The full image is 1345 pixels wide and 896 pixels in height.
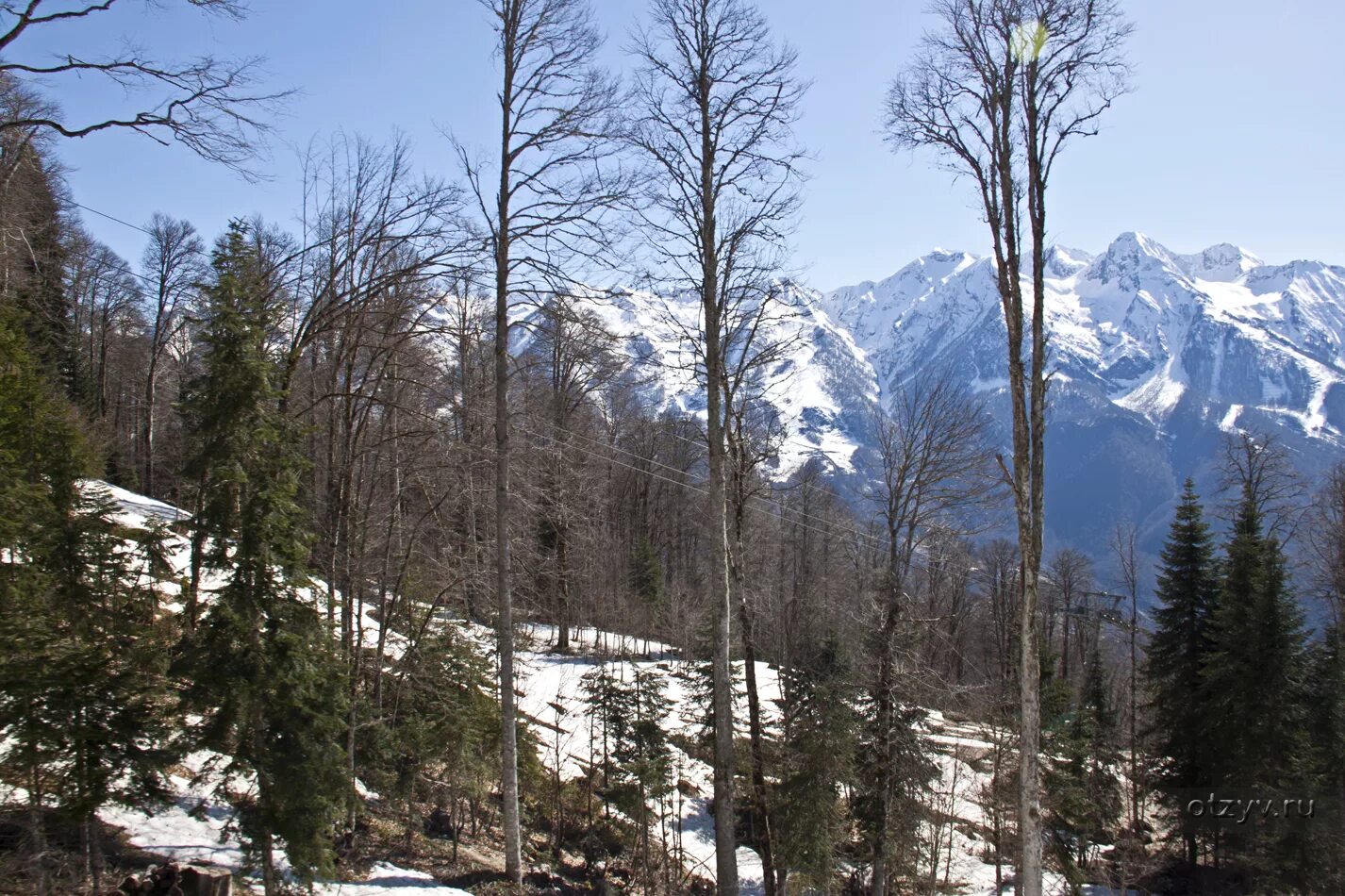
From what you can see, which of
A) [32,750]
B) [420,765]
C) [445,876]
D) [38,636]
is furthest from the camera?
[420,765]

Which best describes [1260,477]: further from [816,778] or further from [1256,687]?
[816,778]

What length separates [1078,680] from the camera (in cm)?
4394

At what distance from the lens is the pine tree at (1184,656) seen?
23.7 m

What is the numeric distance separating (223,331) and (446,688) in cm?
888

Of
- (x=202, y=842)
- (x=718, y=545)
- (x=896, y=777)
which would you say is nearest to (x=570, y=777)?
(x=896, y=777)

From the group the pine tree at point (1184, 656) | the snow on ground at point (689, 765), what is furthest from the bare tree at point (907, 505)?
the pine tree at point (1184, 656)

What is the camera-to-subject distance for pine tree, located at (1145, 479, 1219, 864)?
2367 centimetres

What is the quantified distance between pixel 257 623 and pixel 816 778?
12.0m

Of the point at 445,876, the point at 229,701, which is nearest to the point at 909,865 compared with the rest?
the point at 445,876

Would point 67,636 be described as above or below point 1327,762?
above

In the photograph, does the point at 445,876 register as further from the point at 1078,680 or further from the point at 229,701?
the point at 1078,680

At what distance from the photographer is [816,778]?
1656cm

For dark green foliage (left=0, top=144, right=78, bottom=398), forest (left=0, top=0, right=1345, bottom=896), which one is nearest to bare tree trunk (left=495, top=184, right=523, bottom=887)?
forest (left=0, top=0, right=1345, bottom=896)

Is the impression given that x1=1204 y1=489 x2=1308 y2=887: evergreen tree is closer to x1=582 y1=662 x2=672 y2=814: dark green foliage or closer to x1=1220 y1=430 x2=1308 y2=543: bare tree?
x1=1220 y1=430 x2=1308 y2=543: bare tree
